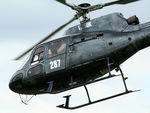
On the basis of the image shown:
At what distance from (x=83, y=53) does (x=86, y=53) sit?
167 millimetres

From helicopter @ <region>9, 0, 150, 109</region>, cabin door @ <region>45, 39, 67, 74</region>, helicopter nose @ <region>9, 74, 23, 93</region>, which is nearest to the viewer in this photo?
helicopter @ <region>9, 0, 150, 109</region>

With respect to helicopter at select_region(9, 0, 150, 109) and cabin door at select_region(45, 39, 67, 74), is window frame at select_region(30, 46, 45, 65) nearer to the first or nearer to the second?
helicopter at select_region(9, 0, 150, 109)

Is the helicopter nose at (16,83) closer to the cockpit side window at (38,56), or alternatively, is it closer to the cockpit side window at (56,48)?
the cockpit side window at (38,56)

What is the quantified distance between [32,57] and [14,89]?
2199 millimetres

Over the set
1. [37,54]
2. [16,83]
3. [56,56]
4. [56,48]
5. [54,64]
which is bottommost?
[16,83]

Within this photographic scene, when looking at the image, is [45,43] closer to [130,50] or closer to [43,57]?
[43,57]

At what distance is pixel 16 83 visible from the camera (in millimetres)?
26328

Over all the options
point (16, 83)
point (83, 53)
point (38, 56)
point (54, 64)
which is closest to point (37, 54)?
point (38, 56)

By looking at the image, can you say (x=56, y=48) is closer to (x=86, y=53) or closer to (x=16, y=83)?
(x=86, y=53)

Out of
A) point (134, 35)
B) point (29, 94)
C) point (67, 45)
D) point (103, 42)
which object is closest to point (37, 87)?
point (29, 94)

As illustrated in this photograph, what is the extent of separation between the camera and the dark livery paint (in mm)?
24094

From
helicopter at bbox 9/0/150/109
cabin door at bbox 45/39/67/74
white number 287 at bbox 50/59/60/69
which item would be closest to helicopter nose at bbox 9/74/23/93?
helicopter at bbox 9/0/150/109

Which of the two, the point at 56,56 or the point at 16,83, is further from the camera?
the point at 16,83

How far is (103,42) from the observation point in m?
24.4
